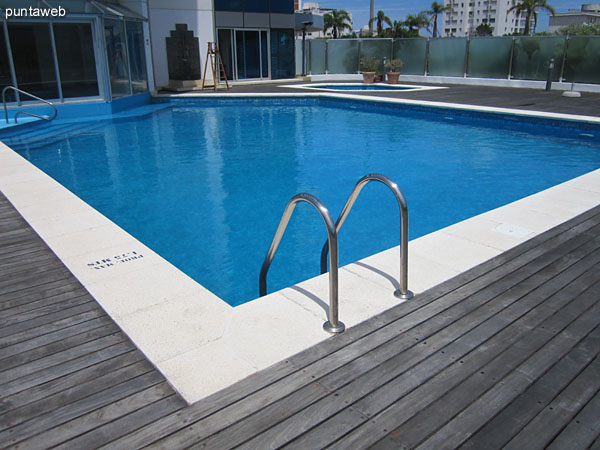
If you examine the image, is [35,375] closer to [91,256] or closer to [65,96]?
[91,256]

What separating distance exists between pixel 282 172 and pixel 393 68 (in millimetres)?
14832

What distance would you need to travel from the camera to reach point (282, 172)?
8.50m

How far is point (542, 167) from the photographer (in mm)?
8406

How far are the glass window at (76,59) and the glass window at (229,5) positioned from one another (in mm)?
7674

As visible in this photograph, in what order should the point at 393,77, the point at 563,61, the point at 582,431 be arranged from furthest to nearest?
the point at 393,77 → the point at 563,61 → the point at 582,431

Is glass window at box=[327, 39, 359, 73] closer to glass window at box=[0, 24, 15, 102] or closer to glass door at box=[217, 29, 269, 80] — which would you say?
glass door at box=[217, 29, 269, 80]

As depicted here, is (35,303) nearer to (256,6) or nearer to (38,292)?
(38,292)

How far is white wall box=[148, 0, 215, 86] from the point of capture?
1873cm

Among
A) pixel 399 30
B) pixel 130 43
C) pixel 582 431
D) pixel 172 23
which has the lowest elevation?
pixel 582 431

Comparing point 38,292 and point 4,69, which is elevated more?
Result: point 4,69

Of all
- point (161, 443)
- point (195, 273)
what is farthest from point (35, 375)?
point (195, 273)

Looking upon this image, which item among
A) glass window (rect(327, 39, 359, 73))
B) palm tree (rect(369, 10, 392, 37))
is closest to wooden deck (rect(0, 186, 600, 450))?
glass window (rect(327, 39, 359, 73))

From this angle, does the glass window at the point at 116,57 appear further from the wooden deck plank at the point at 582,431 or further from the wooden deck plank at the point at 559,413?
the wooden deck plank at the point at 582,431

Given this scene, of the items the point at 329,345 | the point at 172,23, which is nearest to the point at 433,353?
the point at 329,345
